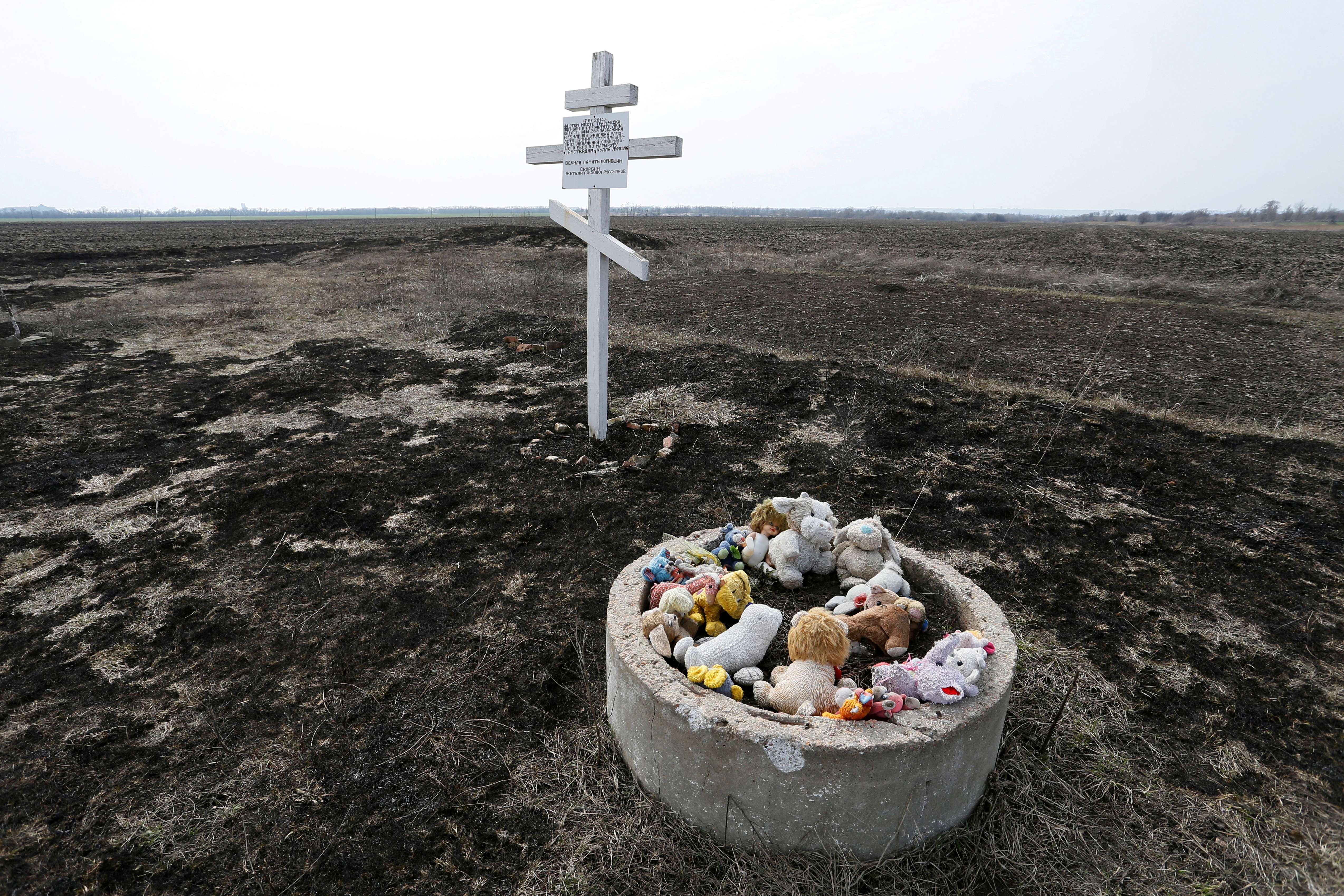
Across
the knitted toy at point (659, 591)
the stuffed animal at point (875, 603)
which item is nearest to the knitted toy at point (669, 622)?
the knitted toy at point (659, 591)

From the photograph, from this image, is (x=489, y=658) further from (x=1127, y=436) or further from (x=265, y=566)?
(x=1127, y=436)

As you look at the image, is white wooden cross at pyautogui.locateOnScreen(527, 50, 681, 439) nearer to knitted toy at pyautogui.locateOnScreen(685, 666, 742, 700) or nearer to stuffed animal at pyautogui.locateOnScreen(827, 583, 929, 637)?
stuffed animal at pyautogui.locateOnScreen(827, 583, 929, 637)

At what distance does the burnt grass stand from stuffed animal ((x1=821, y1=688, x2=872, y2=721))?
2.18ft

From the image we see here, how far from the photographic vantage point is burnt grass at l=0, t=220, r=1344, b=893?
7.47 ft

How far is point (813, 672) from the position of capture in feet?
7.41

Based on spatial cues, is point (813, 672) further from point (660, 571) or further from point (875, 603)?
point (660, 571)

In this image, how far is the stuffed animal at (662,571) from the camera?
9.27 feet

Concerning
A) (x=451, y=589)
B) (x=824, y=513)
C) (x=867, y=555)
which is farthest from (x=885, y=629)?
(x=451, y=589)

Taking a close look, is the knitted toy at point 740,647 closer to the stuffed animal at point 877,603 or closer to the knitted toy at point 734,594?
the knitted toy at point 734,594

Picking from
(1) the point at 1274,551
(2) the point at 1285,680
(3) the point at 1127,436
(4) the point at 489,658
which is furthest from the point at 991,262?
(4) the point at 489,658

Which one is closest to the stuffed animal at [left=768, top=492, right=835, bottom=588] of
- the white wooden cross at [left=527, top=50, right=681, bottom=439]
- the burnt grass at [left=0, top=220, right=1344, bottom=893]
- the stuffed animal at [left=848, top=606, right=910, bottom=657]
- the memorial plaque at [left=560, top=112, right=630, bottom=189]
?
the burnt grass at [left=0, top=220, right=1344, bottom=893]

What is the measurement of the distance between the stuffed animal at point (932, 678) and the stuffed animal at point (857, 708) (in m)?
0.15

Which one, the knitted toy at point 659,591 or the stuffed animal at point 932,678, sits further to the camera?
the knitted toy at point 659,591

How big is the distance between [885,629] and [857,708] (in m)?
0.57
